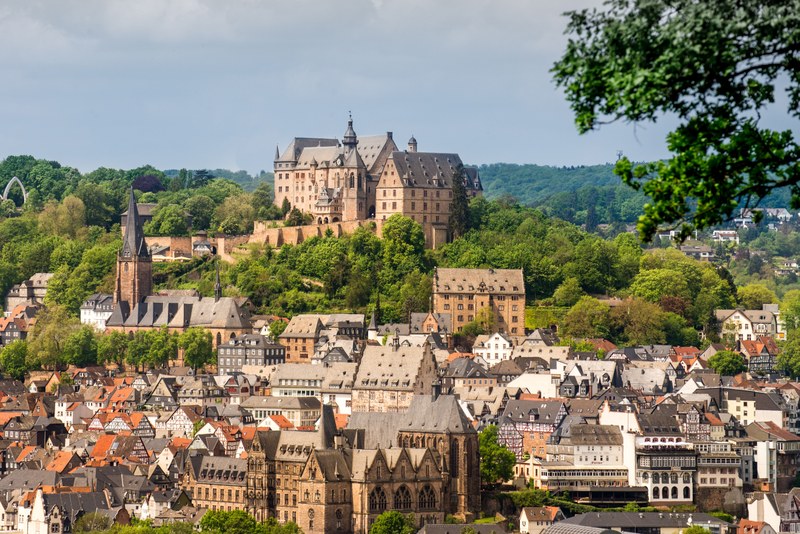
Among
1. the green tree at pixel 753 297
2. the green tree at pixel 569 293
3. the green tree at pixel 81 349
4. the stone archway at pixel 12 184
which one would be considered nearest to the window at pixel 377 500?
the green tree at pixel 569 293

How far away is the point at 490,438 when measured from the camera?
95.1m

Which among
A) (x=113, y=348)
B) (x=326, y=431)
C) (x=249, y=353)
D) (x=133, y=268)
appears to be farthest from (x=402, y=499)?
(x=133, y=268)

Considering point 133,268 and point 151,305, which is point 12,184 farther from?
point 151,305

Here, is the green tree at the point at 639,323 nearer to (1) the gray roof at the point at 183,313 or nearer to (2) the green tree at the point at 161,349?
(1) the gray roof at the point at 183,313

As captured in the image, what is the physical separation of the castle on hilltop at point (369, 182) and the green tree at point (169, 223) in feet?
28.4

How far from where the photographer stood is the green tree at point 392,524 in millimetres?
83750

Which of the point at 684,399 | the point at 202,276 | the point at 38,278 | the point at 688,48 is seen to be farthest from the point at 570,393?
the point at 688,48

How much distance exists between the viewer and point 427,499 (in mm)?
88250

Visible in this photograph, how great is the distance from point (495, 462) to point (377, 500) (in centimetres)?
865

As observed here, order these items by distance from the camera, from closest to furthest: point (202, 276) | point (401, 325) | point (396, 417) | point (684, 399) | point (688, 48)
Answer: point (688, 48), point (396, 417), point (684, 399), point (401, 325), point (202, 276)

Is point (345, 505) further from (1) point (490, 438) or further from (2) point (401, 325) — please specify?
(2) point (401, 325)

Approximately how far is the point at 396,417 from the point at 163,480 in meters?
14.5

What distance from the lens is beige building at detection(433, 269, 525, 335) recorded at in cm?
13150

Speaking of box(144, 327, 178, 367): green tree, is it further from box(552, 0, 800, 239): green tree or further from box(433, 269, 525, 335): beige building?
box(552, 0, 800, 239): green tree
